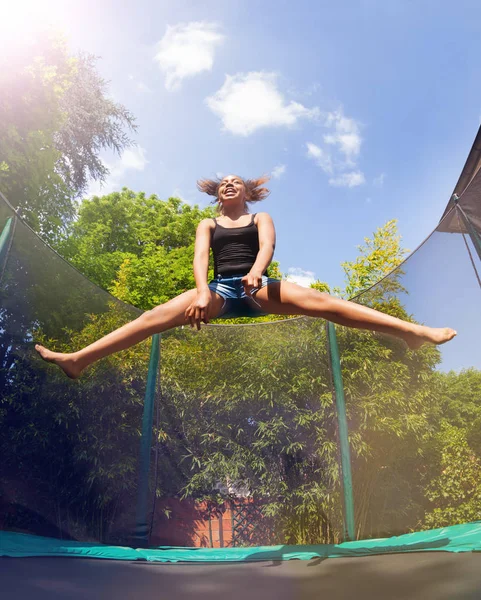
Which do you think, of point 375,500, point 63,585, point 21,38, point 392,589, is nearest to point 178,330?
point 375,500

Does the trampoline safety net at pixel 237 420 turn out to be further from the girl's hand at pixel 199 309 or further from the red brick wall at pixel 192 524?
the girl's hand at pixel 199 309

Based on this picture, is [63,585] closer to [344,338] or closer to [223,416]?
[223,416]

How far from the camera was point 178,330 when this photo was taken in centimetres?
287

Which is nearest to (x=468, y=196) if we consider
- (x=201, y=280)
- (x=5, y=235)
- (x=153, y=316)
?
(x=201, y=280)

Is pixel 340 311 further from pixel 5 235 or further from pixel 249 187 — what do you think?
pixel 5 235

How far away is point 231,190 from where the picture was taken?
1715 mm

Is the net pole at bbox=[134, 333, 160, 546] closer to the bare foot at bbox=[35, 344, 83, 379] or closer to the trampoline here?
the trampoline

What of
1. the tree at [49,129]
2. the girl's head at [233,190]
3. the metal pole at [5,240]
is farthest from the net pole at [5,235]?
the tree at [49,129]

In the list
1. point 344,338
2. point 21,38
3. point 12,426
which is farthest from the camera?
point 21,38

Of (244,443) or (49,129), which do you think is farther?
(49,129)

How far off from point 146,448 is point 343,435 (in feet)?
3.73

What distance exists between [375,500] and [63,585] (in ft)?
5.19

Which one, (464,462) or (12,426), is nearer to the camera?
(12,426)

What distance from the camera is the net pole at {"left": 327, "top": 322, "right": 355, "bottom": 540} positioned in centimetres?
231
